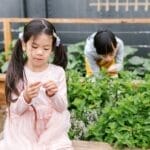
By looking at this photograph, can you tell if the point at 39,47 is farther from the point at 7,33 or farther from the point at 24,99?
the point at 7,33

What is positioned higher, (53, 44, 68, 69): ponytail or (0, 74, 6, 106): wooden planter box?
(53, 44, 68, 69): ponytail

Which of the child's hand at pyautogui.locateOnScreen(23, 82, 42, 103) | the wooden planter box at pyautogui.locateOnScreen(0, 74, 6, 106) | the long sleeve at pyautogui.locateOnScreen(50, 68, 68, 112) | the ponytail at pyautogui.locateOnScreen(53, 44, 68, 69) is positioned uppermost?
the ponytail at pyautogui.locateOnScreen(53, 44, 68, 69)

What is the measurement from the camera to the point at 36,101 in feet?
9.74

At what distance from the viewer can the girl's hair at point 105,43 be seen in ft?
14.1

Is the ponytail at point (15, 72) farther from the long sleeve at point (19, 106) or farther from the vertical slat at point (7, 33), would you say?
the vertical slat at point (7, 33)

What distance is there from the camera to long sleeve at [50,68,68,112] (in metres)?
→ 2.81

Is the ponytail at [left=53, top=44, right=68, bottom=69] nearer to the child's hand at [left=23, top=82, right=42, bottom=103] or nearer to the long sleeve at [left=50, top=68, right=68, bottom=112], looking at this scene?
the long sleeve at [left=50, top=68, right=68, bottom=112]

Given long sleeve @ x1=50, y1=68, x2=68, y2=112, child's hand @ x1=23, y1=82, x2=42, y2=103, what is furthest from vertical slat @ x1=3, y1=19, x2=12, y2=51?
child's hand @ x1=23, y1=82, x2=42, y2=103

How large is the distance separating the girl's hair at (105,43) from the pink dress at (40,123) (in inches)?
51.5

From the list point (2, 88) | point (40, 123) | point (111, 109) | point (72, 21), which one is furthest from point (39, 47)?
point (72, 21)

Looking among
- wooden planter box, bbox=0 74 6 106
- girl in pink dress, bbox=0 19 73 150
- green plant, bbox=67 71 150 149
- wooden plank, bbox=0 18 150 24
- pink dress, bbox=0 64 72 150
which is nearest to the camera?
girl in pink dress, bbox=0 19 73 150

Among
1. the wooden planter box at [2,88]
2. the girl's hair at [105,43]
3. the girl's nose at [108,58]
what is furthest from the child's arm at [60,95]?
the wooden planter box at [2,88]

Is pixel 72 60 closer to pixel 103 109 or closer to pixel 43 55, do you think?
pixel 103 109

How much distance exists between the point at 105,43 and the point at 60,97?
1596mm
